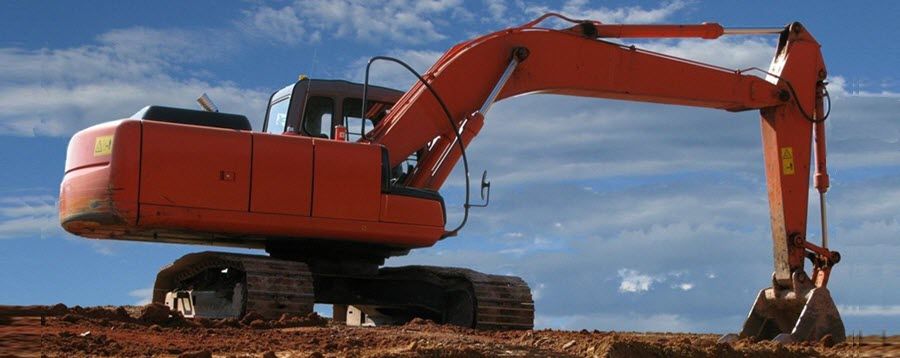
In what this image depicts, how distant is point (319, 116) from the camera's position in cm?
Result: 1287

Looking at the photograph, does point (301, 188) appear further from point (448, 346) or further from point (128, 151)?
point (448, 346)

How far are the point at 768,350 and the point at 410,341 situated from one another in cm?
373

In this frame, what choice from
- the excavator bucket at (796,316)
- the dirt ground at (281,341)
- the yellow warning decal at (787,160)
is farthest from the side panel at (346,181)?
the yellow warning decal at (787,160)

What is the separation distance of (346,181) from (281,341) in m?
2.95

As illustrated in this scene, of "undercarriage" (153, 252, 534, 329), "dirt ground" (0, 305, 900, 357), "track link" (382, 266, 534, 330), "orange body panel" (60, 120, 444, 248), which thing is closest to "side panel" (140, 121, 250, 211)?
"orange body panel" (60, 120, 444, 248)

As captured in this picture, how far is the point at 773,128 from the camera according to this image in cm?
1427

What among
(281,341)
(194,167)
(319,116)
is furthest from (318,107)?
(281,341)

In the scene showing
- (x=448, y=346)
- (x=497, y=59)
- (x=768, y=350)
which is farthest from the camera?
(x=497, y=59)

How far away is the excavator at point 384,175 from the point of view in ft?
36.5

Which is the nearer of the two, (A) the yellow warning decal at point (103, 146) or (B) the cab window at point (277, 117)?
(A) the yellow warning decal at point (103, 146)

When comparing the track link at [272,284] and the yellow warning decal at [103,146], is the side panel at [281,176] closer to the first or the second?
the track link at [272,284]

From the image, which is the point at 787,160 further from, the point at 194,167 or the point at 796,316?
the point at 194,167

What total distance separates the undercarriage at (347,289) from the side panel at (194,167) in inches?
30.5

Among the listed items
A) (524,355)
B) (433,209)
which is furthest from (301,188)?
(524,355)
